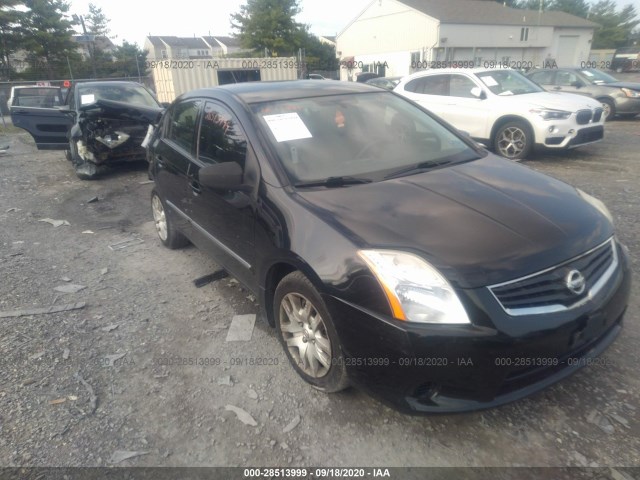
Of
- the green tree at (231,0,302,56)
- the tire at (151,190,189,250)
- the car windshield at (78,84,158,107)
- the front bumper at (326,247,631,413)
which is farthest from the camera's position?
the green tree at (231,0,302,56)

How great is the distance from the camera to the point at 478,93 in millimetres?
8328

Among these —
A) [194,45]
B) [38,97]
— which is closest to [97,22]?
[194,45]

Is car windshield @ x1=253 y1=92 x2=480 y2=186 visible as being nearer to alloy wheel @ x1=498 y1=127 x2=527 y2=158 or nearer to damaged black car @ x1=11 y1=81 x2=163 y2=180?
alloy wheel @ x1=498 y1=127 x2=527 y2=158

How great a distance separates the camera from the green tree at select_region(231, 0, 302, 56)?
39656 millimetres

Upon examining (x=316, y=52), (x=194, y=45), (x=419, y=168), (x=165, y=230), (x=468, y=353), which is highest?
(x=194, y=45)

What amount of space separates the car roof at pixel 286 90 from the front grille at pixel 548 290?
208 cm

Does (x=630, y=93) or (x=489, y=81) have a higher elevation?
(x=489, y=81)

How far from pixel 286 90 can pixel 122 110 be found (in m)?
5.48

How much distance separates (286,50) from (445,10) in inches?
559

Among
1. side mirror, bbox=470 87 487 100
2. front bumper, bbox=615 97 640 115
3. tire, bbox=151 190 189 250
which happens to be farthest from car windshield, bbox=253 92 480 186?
front bumper, bbox=615 97 640 115

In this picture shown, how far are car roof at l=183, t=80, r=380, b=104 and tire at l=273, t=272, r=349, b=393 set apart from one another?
1.47m

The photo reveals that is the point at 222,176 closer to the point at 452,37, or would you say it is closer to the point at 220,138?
the point at 220,138

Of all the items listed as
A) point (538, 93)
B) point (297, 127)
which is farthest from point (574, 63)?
point (297, 127)

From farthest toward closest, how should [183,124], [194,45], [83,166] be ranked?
1. [194,45]
2. [83,166]
3. [183,124]
